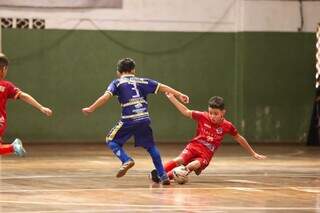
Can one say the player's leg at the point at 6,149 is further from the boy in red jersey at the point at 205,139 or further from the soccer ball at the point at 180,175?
the soccer ball at the point at 180,175

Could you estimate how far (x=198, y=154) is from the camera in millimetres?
12305

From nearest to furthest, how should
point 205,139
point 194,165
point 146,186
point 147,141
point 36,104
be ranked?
point 36,104 → point 146,186 → point 147,141 → point 194,165 → point 205,139

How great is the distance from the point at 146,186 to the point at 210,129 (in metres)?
1.32

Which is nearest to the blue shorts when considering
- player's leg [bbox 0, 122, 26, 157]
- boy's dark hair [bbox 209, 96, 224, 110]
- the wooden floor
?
the wooden floor

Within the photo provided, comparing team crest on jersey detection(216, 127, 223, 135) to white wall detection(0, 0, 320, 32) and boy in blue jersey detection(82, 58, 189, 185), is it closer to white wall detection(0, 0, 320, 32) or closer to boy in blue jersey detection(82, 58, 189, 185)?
boy in blue jersey detection(82, 58, 189, 185)

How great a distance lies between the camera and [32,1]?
71.7ft

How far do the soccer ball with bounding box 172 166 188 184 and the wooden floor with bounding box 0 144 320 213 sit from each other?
0.33ft

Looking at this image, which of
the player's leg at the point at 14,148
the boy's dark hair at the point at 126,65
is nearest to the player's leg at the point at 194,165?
the boy's dark hair at the point at 126,65

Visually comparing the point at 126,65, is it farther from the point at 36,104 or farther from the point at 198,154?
the point at 198,154

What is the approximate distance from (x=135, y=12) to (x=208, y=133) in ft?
35.7

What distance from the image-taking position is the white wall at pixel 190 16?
22328mm

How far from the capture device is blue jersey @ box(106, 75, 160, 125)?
1187cm

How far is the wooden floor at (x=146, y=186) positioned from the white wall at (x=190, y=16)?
521 cm

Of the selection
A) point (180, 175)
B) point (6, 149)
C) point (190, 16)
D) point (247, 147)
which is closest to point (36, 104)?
point (6, 149)
